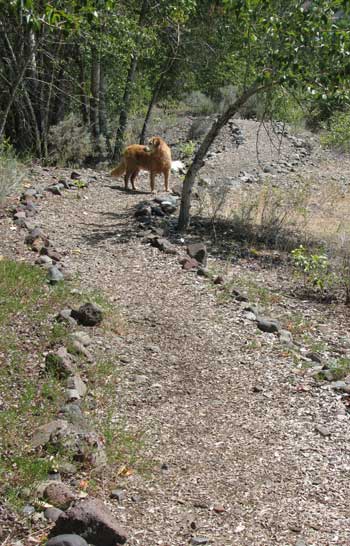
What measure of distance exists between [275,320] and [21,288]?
276 centimetres

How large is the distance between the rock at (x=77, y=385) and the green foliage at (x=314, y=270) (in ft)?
12.8

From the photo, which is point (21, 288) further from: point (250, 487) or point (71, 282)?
point (250, 487)

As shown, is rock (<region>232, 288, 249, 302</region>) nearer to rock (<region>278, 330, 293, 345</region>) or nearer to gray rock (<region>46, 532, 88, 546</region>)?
rock (<region>278, 330, 293, 345</region>)

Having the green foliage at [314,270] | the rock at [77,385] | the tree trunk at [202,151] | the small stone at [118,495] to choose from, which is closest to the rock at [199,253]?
the green foliage at [314,270]

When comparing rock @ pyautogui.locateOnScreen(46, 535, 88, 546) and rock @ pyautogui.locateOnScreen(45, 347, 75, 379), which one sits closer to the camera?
rock @ pyautogui.locateOnScreen(46, 535, 88, 546)

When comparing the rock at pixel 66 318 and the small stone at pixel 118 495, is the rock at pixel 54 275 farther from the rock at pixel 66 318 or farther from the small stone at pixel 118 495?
the small stone at pixel 118 495

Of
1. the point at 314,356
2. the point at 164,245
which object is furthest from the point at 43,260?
the point at 314,356

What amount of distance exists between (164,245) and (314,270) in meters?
1.98

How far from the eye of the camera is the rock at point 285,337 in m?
6.71

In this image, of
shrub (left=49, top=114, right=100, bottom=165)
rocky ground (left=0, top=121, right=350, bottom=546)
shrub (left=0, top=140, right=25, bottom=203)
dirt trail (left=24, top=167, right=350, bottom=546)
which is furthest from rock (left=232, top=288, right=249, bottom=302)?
shrub (left=49, top=114, right=100, bottom=165)

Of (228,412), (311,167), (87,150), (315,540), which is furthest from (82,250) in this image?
(311,167)

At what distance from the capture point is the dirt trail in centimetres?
392

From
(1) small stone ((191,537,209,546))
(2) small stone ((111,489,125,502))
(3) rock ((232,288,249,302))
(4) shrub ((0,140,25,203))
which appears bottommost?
(3) rock ((232,288,249,302))

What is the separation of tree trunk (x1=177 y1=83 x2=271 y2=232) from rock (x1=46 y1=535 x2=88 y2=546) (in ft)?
23.4
